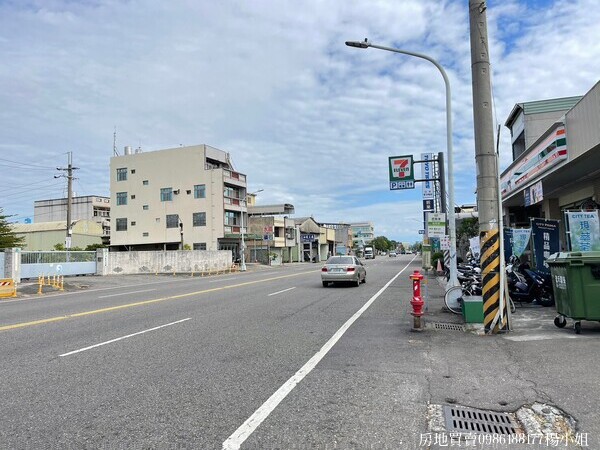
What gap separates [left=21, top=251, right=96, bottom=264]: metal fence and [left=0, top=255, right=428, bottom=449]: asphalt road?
2344 cm

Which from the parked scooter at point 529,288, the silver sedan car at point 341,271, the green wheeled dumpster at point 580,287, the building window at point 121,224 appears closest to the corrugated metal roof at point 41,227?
the building window at point 121,224

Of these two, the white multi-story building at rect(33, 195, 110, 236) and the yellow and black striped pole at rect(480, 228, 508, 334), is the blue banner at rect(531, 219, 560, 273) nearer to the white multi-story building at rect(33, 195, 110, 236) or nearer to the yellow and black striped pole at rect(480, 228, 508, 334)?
the yellow and black striped pole at rect(480, 228, 508, 334)

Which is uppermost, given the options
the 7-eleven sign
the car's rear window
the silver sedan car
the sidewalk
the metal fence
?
the 7-eleven sign

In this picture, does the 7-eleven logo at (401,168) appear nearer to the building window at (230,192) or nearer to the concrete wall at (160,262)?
the concrete wall at (160,262)

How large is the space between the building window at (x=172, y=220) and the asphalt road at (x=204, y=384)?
175ft

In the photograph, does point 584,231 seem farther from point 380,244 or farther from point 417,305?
point 380,244

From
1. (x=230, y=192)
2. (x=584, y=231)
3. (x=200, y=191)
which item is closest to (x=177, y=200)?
(x=200, y=191)

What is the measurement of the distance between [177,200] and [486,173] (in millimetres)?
58344

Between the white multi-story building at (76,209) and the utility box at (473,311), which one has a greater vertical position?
the white multi-story building at (76,209)

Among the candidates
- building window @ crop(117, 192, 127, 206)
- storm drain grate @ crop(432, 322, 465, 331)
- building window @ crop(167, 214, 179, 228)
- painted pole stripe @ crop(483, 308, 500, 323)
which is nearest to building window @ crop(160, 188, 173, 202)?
building window @ crop(167, 214, 179, 228)

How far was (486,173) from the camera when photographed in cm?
914

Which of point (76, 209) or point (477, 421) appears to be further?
point (76, 209)

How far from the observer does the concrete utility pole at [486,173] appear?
29.3 ft

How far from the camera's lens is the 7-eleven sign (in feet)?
73.9
